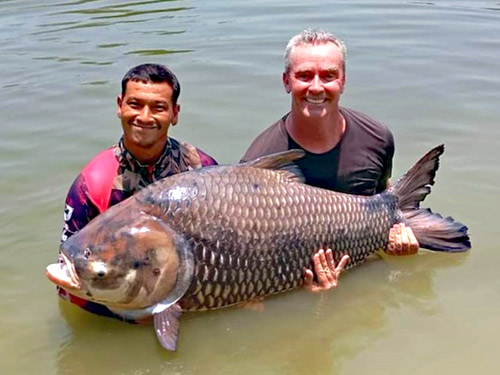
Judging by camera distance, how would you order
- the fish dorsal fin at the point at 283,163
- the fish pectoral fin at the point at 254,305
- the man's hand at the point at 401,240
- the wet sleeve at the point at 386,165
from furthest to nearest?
the wet sleeve at the point at 386,165 < the man's hand at the point at 401,240 < the fish pectoral fin at the point at 254,305 < the fish dorsal fin at the point at 283,163

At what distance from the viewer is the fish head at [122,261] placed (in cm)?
368

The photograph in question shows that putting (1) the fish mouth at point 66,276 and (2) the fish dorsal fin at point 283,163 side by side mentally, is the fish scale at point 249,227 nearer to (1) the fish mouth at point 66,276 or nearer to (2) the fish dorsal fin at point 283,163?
(2) the fish dorsal fin at point 283,163

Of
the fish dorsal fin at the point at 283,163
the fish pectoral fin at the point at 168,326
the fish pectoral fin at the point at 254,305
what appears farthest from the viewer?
the fish pectoral fin at the point at 254,305

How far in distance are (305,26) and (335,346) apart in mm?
8112

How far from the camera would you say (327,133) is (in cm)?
473

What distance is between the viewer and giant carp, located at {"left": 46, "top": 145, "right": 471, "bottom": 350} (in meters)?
3.72

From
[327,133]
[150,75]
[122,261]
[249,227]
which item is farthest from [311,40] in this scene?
[122,261]

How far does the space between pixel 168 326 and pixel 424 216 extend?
175 centimetres

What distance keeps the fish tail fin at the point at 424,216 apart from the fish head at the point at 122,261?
4.98 feet

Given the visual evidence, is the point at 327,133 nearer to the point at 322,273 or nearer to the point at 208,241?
the point at 322,273

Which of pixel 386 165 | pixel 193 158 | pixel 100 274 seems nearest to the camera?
pixel 100 274

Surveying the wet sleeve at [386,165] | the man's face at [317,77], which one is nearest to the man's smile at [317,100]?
the man's face at [317,77]

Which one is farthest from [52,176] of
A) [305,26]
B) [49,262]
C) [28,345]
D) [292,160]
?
[305,26]

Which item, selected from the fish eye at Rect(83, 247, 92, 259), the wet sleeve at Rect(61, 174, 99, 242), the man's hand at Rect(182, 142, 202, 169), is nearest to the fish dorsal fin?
the man's hand at Rect(182, 142, 202, 169)
